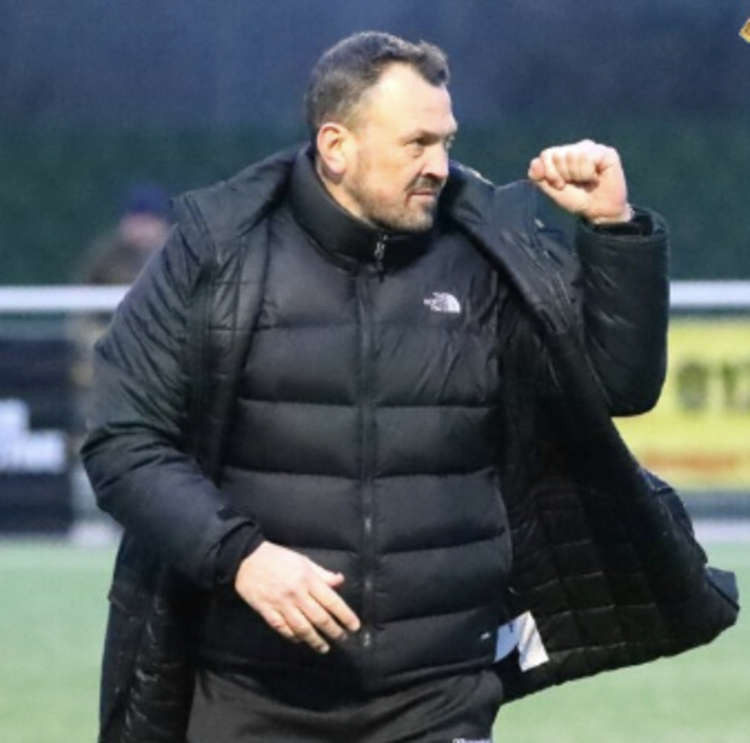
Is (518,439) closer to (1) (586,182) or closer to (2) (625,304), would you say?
(2) (625,304)

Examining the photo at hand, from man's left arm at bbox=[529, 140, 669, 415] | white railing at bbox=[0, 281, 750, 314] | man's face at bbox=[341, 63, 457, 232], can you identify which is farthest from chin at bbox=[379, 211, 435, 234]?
white railing at bbox=[0, 281, 750, 314]

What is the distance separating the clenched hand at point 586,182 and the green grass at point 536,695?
3.29 meters

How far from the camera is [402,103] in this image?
16.5ft

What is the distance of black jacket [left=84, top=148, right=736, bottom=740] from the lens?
4980 mm

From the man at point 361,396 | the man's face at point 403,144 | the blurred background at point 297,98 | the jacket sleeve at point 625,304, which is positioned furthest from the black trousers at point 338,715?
the blurred background at point 297,98

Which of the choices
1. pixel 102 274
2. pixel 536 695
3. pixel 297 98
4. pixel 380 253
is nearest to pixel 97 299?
pixel 102 274

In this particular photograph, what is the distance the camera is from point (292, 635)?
188 inches

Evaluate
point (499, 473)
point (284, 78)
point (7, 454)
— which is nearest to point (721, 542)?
point (7, 454)

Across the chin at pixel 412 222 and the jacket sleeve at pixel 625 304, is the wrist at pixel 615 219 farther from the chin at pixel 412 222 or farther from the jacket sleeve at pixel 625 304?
the chin at pixel 412 222

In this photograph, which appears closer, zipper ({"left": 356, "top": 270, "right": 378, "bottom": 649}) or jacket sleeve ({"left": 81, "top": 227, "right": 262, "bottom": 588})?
jacket sleeve ({"left": 81, "top": 227, "right": 262, "bottom": 588})

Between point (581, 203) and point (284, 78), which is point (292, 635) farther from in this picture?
point (284, 78)

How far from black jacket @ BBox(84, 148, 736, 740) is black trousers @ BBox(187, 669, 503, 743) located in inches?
5.5

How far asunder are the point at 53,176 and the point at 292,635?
11.4m

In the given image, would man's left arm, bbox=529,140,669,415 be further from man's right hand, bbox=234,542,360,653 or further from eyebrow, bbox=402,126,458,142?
man's right hand, bbox=234,542,360,653
